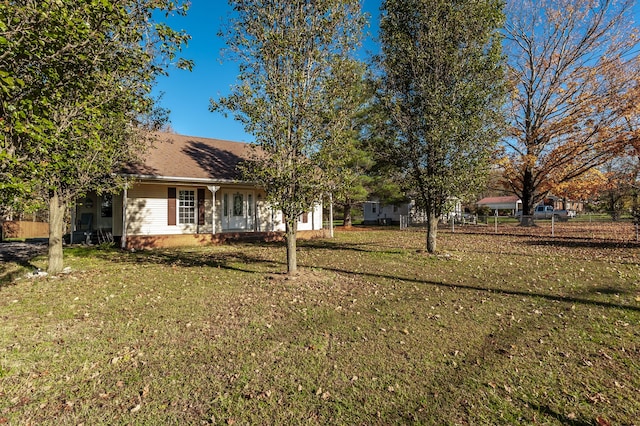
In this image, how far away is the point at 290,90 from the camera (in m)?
7.27

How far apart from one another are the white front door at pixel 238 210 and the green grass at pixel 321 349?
25.9ft

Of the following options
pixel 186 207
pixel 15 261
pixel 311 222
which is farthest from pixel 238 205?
pixel 15 261

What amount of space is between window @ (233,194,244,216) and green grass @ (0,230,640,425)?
821cm

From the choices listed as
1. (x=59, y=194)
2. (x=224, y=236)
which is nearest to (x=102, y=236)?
(x=224, y=236)

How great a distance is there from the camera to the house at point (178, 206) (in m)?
13.8

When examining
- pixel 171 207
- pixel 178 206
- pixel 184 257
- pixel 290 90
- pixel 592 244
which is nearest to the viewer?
pixel 290 90

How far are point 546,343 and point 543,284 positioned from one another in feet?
12.1

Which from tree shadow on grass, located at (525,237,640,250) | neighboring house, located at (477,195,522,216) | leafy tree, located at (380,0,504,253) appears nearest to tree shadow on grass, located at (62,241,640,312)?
leafy tree, located at (380,0,504,253)

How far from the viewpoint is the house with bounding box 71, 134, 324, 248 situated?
13.8 m

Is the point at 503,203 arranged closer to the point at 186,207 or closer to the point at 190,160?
the point at 190,160

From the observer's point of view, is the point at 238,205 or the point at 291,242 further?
the point at 238,205

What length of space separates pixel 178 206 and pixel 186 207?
36 cm

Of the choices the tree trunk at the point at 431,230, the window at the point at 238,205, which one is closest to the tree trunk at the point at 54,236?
the window at the point at 238,205

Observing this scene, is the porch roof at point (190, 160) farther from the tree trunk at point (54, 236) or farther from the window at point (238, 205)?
the tree trunk at point (54, 236)
